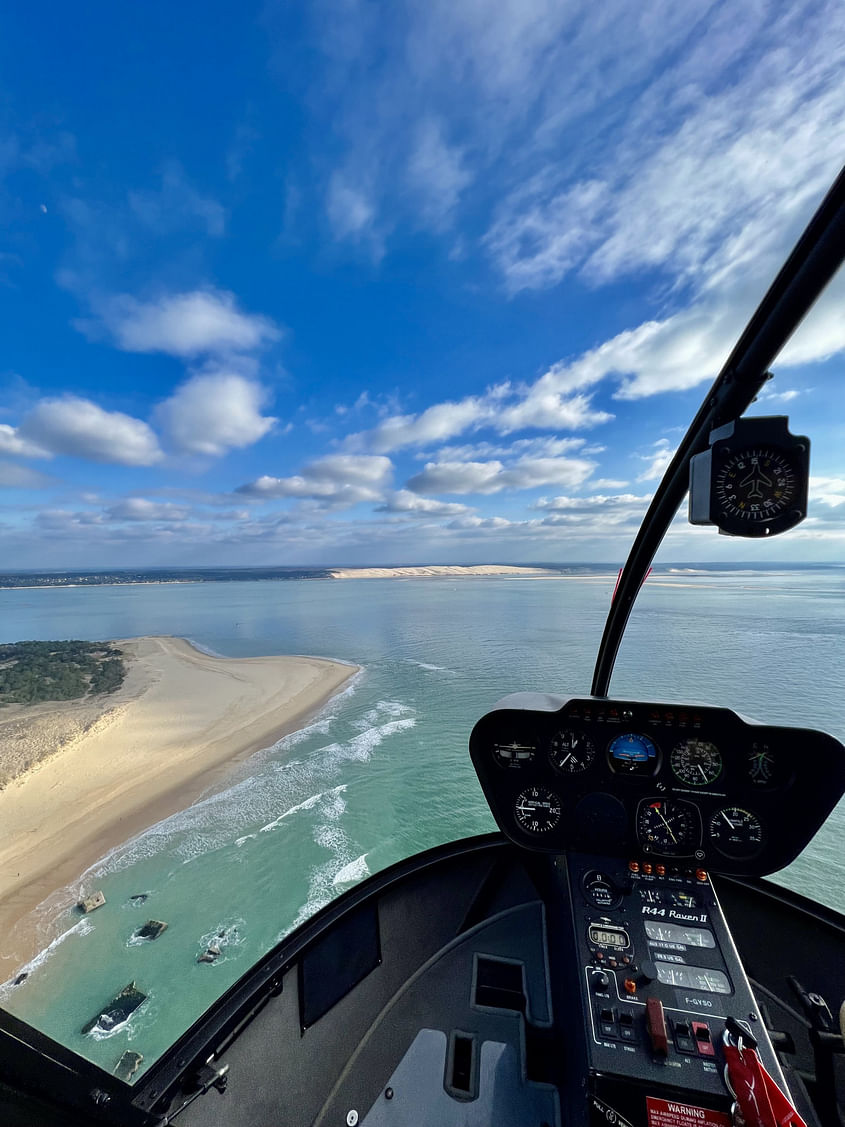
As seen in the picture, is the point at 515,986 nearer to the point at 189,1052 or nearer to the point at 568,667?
the point at 189,1052

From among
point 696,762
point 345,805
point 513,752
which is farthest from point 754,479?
point 345,805

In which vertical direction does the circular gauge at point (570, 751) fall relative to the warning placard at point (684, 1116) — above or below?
above

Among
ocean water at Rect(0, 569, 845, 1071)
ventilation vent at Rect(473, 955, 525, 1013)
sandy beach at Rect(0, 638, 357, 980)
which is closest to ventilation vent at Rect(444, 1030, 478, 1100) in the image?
ventilation vent at Rect(473, 955, 525, 1013)

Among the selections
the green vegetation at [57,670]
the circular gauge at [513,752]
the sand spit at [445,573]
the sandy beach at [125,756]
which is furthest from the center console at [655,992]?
the sand spit at [445,573]

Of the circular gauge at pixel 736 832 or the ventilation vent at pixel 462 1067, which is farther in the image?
the circular gauge at pixel 736 832

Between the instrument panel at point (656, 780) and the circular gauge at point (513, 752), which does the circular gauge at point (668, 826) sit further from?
the circular gauge at point (513, 752)

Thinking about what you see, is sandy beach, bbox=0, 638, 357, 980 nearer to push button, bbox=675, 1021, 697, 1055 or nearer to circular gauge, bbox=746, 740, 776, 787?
push button, bbox=675, 1021, 697, 1055
